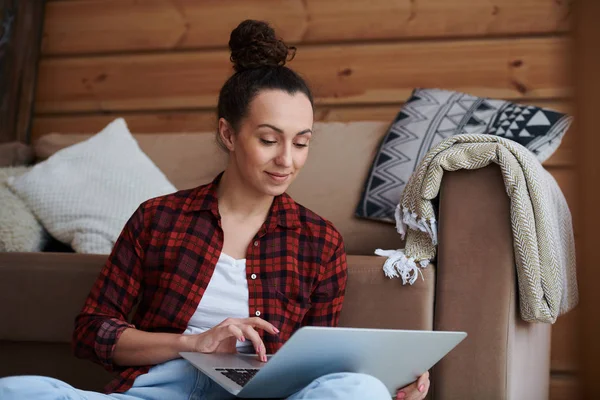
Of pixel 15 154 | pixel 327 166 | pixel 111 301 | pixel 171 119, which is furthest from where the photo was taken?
pixel 171 119

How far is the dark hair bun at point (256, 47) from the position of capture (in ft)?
4.59

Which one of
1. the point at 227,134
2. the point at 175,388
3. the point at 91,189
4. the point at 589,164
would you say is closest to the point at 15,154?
the point at 91,189

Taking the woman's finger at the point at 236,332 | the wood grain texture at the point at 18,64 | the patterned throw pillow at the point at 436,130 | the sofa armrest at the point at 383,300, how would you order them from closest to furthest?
the woman's finger at the point at 236,332, the sofa armrest at the point at 383,300, the patterned throw pillow at the point at 436,130, the wood grain texture at the point at 18,64

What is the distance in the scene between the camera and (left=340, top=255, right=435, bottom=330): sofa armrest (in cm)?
146

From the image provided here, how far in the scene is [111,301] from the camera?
1284 mm

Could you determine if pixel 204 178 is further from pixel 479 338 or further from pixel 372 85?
pixel 479 338

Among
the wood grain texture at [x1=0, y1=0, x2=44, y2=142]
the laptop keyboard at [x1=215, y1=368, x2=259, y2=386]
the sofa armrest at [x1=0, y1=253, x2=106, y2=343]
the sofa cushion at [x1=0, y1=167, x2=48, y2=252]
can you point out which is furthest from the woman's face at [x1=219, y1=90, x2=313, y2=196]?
the wood grain texture at [x1=0, y1=0, x2=44, y2=142]

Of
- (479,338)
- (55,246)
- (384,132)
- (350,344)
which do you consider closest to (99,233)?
(55,246)

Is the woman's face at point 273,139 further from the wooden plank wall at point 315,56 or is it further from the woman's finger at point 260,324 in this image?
the wooden plank wall at point 315,56

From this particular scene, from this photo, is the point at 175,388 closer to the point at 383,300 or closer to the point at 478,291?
the point at 383,300

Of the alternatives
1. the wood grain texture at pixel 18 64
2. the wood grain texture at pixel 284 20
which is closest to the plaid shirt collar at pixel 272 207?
the wood grain texture at pixel 284 20

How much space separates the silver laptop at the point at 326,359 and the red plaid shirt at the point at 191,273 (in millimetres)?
172

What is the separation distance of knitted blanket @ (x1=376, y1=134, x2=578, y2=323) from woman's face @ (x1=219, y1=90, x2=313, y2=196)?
28cm

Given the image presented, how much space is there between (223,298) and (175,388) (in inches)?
7.0
